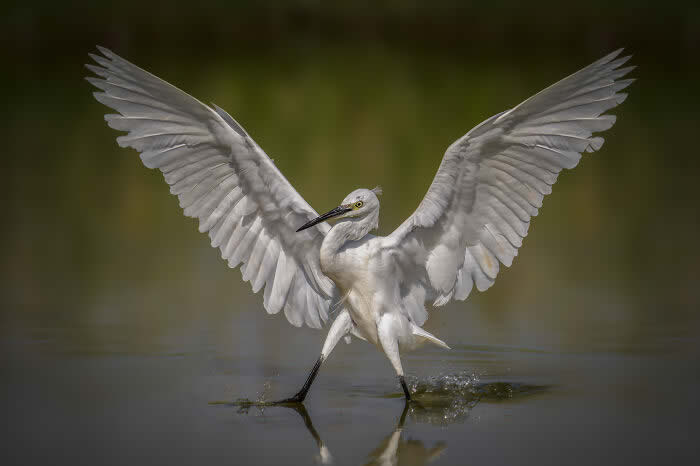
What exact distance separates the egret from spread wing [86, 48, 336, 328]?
0.4 inches

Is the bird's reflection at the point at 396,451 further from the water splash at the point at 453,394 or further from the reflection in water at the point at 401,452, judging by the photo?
the water splash at the point at 453,394

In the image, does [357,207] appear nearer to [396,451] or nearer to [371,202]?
[371,202]

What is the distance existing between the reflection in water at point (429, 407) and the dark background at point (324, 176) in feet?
1.65

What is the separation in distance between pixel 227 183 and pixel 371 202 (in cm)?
122

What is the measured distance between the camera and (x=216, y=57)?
119 ft

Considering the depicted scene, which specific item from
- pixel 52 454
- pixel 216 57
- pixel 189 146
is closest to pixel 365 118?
pixel 216 57

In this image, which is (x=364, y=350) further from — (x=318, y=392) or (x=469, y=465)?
(x=469, y=465)

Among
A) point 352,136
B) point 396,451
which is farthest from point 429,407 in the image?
point 352,136

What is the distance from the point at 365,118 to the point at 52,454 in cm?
1857

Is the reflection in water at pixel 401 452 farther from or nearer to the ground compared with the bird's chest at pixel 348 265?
nearer to the ground

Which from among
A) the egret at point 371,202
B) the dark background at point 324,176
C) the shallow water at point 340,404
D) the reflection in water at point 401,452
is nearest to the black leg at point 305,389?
the egret at point 371,202

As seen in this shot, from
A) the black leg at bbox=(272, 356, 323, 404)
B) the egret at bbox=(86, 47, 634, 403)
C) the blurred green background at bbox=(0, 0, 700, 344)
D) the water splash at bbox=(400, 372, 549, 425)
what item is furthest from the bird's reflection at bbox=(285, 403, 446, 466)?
the blurred green background at bbox=(0, 0, 700, 344)

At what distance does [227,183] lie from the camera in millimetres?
9867

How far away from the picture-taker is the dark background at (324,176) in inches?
440
